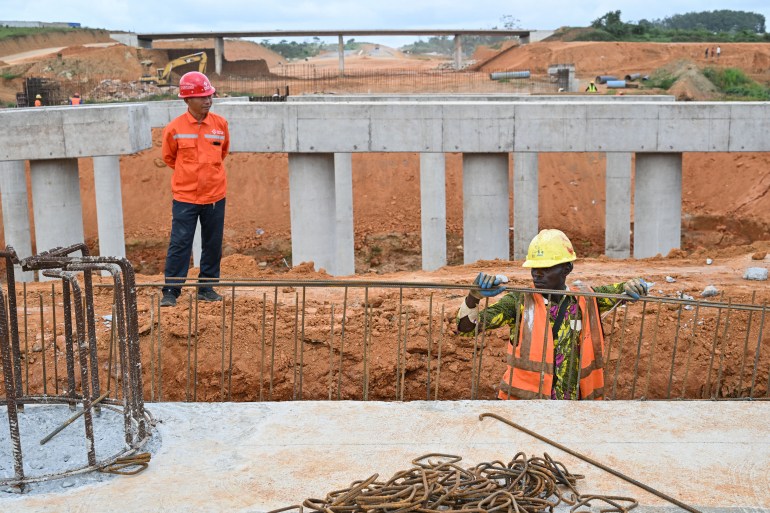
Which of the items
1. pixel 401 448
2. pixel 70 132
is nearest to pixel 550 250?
pixel 401 448

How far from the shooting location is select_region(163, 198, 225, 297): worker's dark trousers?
7715 millimetres

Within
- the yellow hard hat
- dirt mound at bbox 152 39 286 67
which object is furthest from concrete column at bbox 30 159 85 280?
dirt mound at bbox 152 39 286 67

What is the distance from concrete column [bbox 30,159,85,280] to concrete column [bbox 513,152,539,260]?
7763mm

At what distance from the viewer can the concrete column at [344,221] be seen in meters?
14.6

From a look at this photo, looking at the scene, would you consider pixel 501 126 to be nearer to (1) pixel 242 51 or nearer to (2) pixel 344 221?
(2) pixel 344 221

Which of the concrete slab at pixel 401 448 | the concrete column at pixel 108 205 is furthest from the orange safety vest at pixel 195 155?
the concrete column at pixel 108 205

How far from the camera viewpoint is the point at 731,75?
117ft

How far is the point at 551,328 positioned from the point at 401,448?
1.20m

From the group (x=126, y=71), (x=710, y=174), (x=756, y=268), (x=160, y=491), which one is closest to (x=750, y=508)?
(x=160, y=491)

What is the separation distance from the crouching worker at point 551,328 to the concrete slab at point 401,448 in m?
0.20

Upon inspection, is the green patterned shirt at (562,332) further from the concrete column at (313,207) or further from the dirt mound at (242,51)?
the dirt mound at (242,51)

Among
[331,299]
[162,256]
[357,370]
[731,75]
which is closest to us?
[357,370]

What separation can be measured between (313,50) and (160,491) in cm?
9384

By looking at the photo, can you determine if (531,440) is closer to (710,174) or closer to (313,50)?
(710,174)
